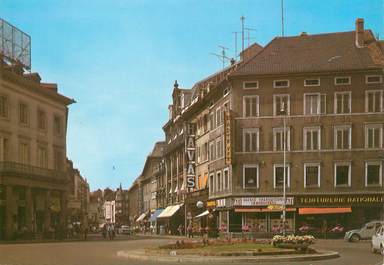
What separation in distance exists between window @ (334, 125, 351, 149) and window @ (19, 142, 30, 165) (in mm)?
35268

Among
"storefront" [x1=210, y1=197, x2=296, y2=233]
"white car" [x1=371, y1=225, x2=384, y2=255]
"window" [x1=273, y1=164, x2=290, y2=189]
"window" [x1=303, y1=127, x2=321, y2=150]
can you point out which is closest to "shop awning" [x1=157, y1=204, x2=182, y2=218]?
"storefront" [x1=210, y1=197, x2=296, y2=233]

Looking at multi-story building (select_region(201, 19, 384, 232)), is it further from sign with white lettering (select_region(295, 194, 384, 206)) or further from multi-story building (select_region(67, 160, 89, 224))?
multi-story building (select_region(67, 160, 89, 224))

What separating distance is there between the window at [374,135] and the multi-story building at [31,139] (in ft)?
111

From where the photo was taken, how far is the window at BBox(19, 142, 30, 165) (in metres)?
35.8

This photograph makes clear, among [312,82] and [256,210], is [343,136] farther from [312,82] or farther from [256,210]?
[256,210]

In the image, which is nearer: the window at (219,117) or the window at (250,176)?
the window at (250,176)

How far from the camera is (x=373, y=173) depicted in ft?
214

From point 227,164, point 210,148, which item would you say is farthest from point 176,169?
point 227,164

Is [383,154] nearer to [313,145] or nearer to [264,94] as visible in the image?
[313,145]

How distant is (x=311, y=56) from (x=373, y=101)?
6957mm

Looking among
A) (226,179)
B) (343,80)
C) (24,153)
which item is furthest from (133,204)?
(24,153)

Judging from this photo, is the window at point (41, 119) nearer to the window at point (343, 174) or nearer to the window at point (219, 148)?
the window at point (343, 174)

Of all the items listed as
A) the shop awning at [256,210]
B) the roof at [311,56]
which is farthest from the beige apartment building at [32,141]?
the roof at [311,56]

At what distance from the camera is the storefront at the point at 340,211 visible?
6444 centimetres
